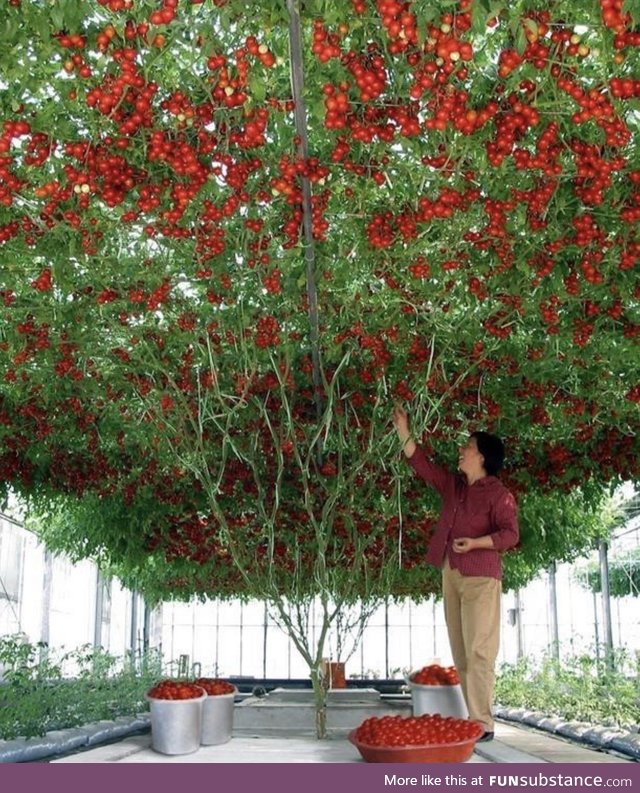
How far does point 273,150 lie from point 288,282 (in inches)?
39.8

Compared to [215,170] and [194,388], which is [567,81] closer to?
[215,170]

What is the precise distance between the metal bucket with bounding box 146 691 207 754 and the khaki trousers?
1178 millimetres

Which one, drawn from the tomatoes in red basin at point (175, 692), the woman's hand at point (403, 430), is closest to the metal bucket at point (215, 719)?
the tomatoes in red basin at point (175, 692)

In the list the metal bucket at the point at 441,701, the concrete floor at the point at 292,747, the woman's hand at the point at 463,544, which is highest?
the woman's hand at the point at 463,544

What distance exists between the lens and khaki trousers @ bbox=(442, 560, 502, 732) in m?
3.80

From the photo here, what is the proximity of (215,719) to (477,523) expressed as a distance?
58.9 inches

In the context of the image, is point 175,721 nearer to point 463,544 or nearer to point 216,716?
point 216,716

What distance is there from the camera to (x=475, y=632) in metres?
3.91

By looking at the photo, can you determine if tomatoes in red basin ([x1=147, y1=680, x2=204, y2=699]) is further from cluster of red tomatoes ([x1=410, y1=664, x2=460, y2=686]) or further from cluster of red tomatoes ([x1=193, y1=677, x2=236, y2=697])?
cluster of red tomatoes ([x1=410, y1=664, x2=460, y2=686])

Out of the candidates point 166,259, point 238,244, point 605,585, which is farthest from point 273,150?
point 605,585

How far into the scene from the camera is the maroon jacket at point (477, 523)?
4.00m

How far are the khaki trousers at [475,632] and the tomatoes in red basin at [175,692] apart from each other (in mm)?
1165

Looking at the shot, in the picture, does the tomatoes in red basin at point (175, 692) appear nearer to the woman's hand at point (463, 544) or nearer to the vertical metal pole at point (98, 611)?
the woman's hand at point (463, 544)

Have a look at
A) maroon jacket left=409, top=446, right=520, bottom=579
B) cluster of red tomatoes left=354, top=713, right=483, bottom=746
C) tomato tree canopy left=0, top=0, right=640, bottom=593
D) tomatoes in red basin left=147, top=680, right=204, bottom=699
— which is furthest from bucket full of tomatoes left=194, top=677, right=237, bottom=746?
maroon jacket left=409, top=446, right=520, bottom=579
